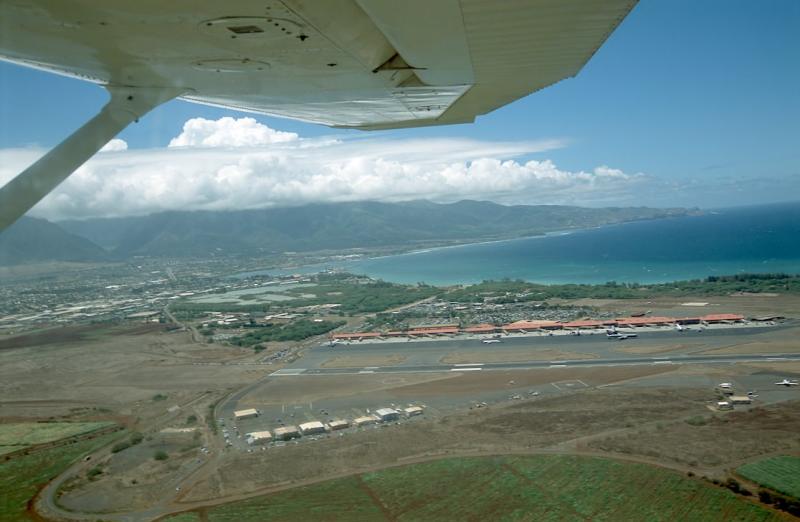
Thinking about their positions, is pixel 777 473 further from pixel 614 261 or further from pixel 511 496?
pixel 614 261

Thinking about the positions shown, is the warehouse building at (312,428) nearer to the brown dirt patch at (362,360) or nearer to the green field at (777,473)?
the brown dirt patch at (362,360)

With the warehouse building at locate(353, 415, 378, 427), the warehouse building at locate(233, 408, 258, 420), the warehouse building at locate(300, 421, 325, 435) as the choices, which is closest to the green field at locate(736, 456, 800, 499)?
the warehouse building at locate(353, 415, 378, 427)

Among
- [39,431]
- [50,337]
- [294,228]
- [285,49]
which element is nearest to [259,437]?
[39,431]

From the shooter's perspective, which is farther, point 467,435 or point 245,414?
point 245,414

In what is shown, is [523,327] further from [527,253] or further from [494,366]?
[527,253]

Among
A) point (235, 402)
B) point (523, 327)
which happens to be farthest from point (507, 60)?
point (523, 327)
